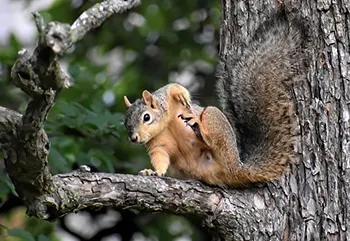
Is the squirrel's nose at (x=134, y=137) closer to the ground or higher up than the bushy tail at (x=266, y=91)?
closer to the ground

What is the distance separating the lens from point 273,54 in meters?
2.28

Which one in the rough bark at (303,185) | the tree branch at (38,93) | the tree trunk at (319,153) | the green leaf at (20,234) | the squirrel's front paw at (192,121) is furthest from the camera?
the green leaf at (20,234)

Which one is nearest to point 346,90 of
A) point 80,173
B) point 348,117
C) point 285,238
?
point 348,117

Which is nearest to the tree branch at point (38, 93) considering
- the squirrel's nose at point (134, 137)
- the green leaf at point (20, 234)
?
the squirrel's nose at point (134, 137)

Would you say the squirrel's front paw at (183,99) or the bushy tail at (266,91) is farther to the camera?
the squirrel's front paw at (183,99)

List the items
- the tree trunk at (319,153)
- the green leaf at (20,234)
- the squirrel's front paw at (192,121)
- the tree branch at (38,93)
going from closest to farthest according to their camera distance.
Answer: the tree branch at (38,93), the tree trunk at (319,153), the squirrel's front paw at (192,121), the green leaf at (20,234)

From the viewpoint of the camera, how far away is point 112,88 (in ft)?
12.1

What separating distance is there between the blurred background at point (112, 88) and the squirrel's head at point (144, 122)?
1.50 feet

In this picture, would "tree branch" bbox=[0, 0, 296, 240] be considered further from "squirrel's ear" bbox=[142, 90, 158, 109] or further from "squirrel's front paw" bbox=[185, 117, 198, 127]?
"squirrel's ear" bbox=[142, 90, 158, 109]

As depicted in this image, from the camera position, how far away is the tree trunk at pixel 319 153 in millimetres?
2143

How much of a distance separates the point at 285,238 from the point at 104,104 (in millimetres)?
1116

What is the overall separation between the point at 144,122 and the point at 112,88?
4.56ft

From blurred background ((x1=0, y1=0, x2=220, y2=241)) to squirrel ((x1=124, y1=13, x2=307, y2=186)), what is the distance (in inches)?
19.4

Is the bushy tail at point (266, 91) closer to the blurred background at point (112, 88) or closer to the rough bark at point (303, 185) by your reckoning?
the rough bark at point (303, 185)
